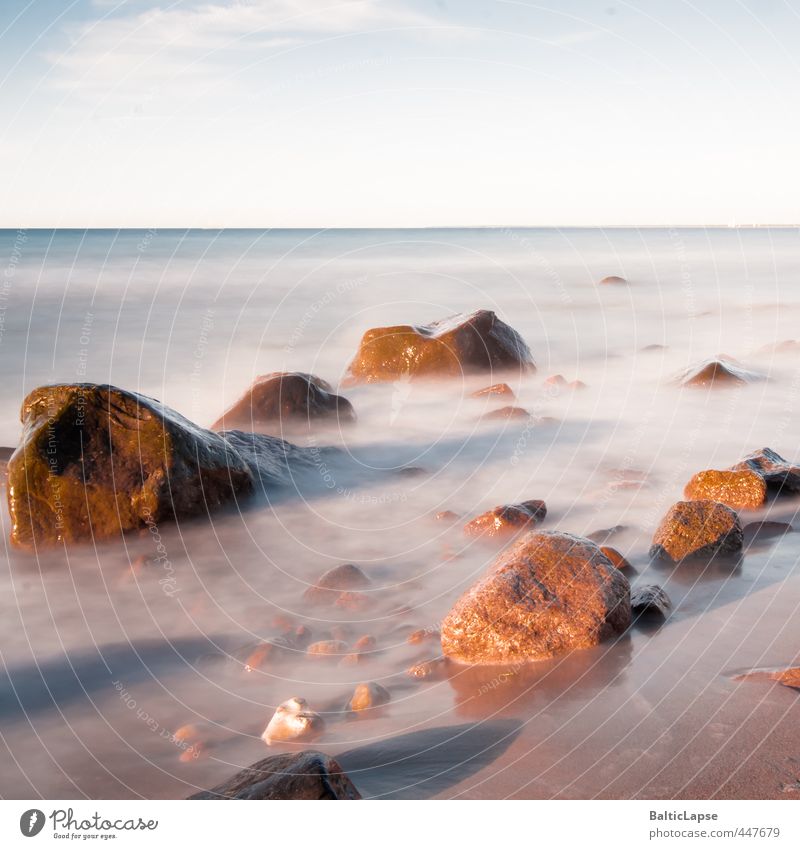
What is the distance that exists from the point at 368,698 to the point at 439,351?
8.06 m

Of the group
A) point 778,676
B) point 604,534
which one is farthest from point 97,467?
point 778,676

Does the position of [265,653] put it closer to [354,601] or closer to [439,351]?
[354,601]

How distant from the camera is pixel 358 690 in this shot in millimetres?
4297

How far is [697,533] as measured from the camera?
18.6 ft

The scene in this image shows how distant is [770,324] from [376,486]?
14.8 meters

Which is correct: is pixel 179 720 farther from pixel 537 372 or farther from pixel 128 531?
pixel 537 372

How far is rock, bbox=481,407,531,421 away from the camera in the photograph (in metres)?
10.1

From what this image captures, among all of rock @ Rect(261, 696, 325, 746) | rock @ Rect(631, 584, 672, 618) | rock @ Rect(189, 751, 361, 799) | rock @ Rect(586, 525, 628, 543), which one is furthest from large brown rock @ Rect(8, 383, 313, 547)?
rock @ Rect(631, 584, 672, 618)

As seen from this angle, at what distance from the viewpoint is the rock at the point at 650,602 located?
4832 mm

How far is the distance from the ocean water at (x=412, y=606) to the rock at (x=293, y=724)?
0.07 metres

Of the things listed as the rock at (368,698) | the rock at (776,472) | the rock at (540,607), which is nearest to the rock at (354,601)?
the rock at (540,607)

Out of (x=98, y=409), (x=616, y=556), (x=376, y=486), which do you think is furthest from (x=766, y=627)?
(x=98, y=409)

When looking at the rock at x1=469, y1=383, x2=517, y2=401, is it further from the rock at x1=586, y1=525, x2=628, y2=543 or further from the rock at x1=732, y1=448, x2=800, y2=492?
the rock at x1=586, y1=525, x2=628, y2=543

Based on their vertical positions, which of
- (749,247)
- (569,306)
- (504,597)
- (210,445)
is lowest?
(504,597)
